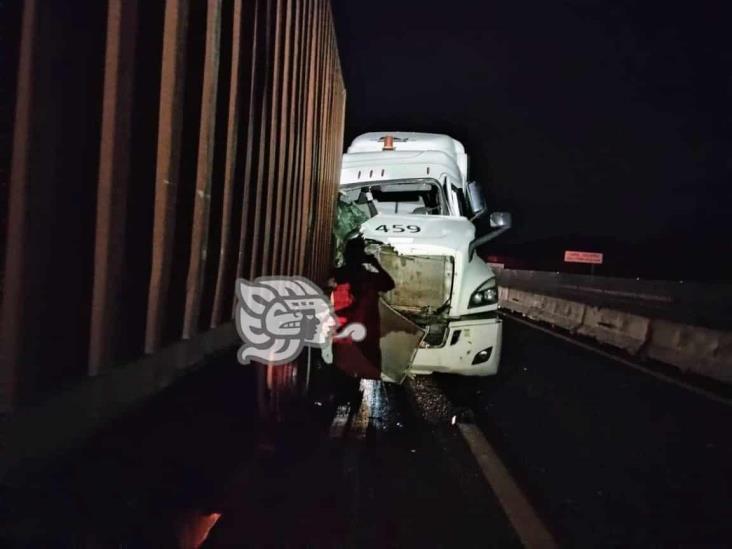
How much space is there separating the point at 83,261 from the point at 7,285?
399mm

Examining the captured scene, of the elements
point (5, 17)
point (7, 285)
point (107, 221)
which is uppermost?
point (5, 17)

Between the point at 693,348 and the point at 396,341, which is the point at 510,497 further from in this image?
the point at 693,348

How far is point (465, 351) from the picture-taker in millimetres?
6988

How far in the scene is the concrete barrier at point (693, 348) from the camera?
925 cm

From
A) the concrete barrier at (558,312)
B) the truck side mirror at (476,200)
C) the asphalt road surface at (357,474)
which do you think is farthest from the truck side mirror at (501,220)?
the concrete barrier at (558,312)

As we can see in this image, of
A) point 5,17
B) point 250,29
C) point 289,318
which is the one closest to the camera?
point 5,17

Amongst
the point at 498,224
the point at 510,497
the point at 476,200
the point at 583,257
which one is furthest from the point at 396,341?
the point at 583,257

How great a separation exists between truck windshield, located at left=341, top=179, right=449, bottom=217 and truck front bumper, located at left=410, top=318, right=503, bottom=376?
2071mm

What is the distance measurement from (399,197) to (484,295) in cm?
250

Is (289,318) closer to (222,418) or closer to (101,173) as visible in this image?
(222,418)

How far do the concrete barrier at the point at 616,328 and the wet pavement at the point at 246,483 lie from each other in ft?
24.6

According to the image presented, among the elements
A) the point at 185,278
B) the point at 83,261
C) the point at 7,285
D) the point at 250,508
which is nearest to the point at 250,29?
the point at 185,278

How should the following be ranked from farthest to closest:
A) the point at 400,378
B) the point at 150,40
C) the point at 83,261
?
the point at 400,378 < the point at 150,40 < the point at 83,261

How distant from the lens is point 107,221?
112 inches
